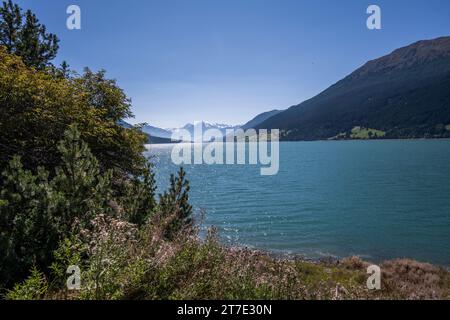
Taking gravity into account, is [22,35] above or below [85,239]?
above

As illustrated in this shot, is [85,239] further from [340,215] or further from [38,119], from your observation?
[340,215]

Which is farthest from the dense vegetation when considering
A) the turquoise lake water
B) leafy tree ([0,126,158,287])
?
the turquoise lake water

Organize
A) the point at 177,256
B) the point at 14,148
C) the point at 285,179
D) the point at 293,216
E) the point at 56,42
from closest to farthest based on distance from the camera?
the point at 177,256 < the point at 14,148 < the point at 56,42 < the point at 293,216 < the point at 285,179

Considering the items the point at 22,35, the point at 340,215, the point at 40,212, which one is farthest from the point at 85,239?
the point at 340,215

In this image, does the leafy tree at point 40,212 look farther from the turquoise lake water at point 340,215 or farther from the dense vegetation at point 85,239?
the turquoise lake water at point 340,215

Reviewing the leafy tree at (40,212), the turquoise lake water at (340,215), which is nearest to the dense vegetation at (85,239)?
the leafy tree at (40,212)

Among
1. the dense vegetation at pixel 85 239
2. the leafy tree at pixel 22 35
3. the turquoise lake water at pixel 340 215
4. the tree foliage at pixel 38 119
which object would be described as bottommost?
the turquoise lake water at pixel 340 215

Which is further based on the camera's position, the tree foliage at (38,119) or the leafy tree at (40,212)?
the tree foliage at (38,119)

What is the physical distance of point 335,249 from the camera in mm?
26719

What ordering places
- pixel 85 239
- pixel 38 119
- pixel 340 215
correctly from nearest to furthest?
pixel 85 239, pixel 38 119, pixel 340 215

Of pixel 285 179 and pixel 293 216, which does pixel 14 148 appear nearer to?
pixel 293 216

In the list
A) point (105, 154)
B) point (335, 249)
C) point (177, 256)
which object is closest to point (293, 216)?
point (335, 249)
